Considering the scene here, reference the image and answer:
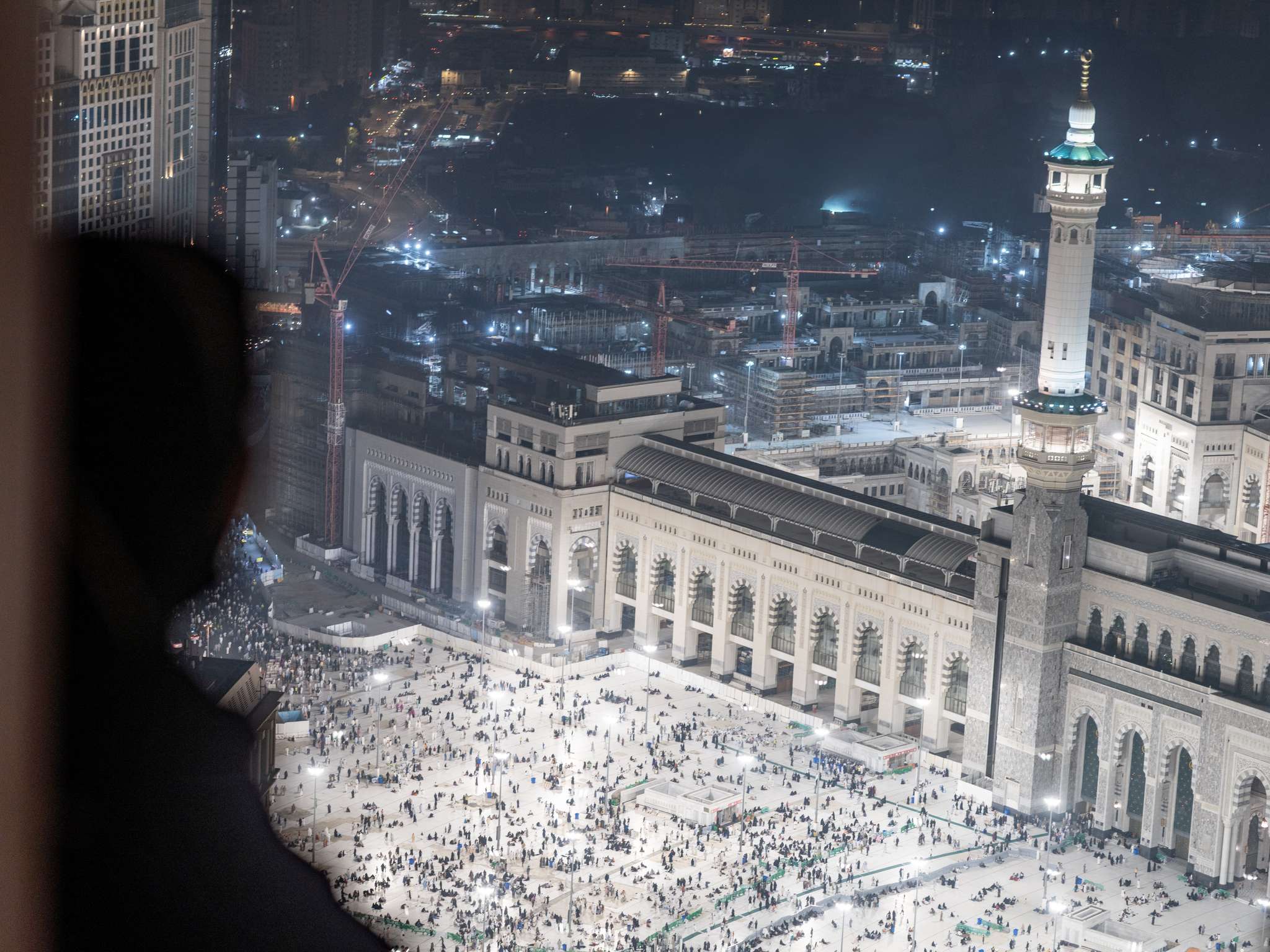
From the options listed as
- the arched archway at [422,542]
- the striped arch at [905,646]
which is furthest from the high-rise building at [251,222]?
the striped arch at [905,646]

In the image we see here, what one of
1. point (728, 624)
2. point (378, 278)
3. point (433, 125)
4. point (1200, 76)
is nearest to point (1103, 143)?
point (1200, 76)

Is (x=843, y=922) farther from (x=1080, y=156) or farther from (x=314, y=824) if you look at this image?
(x=1080, y=156)

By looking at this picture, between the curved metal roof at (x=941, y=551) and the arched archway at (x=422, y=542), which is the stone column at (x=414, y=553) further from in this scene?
the curved metal roof at (x=941, y=551)

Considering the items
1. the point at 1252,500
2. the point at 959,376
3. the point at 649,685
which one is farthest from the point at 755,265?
the point at 649,685

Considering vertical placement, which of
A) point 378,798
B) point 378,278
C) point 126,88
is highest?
point 126,88

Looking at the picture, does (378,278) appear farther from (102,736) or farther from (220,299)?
(102,736)

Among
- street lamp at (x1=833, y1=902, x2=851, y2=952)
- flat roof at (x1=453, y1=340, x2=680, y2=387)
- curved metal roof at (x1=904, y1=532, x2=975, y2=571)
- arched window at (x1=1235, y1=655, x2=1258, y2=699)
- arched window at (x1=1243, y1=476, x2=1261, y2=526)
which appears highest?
flat roof at (x1=453, y1=340, x2=680, y2=387)

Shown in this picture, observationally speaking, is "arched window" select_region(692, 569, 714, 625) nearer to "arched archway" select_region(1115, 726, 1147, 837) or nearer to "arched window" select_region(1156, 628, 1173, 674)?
"arched archway" select_region(1115, 726, 1147, 837)

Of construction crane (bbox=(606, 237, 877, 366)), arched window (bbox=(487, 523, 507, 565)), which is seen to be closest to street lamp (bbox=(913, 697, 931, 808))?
arched window (bbox=(487, 523, 507, 565))

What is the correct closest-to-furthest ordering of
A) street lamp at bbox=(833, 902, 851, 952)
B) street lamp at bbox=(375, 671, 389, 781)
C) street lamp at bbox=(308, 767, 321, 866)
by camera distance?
street lamp at bbox=(833, 902, 851, 952), street lamp at bbox=(308, 767, 321, 866), street lamp at bbox=(375, 671, 389, 781)
